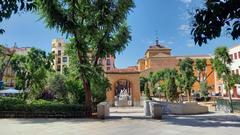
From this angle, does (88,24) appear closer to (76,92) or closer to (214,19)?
(76,92)

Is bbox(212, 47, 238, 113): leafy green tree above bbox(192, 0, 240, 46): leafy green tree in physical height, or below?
above

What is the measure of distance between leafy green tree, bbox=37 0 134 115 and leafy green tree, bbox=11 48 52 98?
8.81m

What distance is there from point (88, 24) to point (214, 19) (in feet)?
53.0

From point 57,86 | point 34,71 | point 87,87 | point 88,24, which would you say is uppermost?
point 88,24

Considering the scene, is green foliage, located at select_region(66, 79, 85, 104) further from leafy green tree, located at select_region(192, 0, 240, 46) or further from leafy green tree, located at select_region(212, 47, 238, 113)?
leafy green tree, located at select_region(192, 0, 240, 46)

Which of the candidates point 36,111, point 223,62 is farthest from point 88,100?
point 223,62

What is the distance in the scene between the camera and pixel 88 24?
64.0 feet

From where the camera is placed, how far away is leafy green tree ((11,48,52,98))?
27.5 metres

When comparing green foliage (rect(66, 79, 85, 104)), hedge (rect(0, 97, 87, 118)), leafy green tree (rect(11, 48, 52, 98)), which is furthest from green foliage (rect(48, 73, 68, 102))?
hedge (rect(0, 97, 87, 118))

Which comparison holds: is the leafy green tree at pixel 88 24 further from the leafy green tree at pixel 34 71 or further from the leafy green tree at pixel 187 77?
the leafy green tree at pixel 187 77

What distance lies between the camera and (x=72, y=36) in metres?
19.7

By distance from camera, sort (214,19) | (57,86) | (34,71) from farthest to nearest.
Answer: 1. (57,86)
2. (34,71)
3. (214,19)

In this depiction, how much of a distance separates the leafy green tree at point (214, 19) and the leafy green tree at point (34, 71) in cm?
2477

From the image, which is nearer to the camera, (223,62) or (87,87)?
(87,87)
